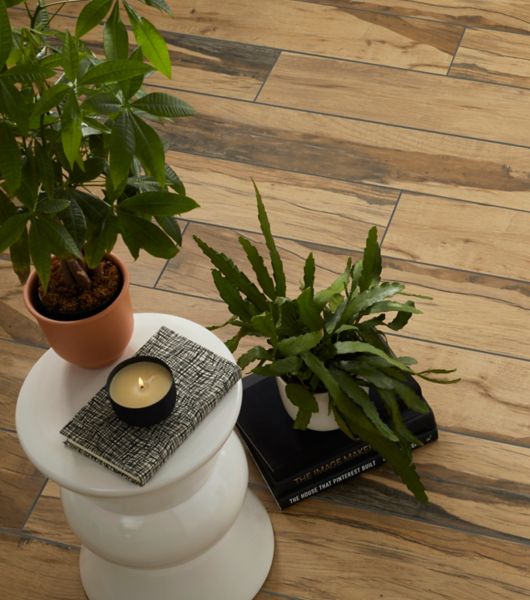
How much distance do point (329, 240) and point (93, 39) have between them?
0.91 m

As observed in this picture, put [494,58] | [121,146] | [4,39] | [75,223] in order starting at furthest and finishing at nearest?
[494,58], [75,223], [121,146], [4,39]

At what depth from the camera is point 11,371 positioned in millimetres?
1888

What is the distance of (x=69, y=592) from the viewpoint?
1613 millimetres

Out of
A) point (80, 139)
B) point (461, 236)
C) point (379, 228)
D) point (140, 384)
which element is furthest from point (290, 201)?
point (80, 139)

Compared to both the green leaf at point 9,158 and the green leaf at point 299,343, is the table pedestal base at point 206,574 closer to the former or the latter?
the green leaf at point 299,343

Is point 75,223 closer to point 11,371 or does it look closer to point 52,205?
point 52,205

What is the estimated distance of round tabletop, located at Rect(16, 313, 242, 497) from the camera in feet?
4.09

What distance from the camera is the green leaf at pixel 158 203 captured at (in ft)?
3.66

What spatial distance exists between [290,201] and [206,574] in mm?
859

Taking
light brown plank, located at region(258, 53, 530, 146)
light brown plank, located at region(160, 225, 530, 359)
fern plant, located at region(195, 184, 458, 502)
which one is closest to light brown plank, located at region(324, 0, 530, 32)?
light brown plank, located at region(258, 53, 530, 146)

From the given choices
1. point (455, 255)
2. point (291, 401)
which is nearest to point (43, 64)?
point (291, 401)

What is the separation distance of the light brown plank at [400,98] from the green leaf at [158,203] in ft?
4.02

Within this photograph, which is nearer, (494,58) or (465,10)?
(494,58)

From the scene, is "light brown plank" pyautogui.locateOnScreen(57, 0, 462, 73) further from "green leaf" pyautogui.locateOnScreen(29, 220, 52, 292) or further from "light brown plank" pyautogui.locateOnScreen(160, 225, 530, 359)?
"green leaf" pyautogui.locateOnScreen(29, 220, 52, 292)
